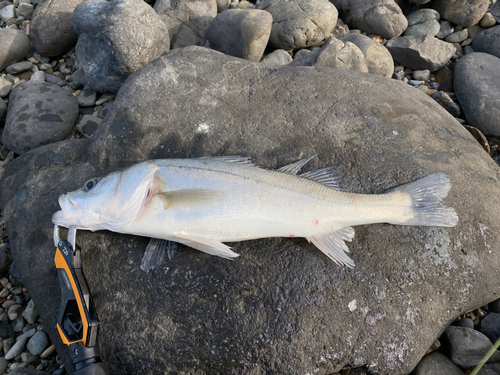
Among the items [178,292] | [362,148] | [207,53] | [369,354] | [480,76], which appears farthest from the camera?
[480,76]

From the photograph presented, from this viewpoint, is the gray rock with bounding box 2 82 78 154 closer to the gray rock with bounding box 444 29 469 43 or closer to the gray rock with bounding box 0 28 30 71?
the gray rock with bounding box 0 28 30 71

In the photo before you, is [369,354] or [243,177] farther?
[243,177]

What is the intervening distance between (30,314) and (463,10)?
30.2 ft

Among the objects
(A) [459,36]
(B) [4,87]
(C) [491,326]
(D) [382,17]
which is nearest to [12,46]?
(B) [4,87]

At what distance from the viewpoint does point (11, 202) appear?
3.78 m

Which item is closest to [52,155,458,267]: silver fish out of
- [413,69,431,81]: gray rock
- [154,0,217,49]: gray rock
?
[413,69,431,81]: gray rock

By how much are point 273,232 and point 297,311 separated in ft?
2.50

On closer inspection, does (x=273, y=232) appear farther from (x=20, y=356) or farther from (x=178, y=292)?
(x=20, y=356)

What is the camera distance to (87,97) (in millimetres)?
5512

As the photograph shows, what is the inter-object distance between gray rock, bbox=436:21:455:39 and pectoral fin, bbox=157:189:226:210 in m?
6.60

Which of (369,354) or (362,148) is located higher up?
(362,148)

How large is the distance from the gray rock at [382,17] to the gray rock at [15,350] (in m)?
8.01

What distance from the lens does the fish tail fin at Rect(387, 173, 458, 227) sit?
3174 mm

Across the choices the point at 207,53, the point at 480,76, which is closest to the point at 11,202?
the point at 207,53
